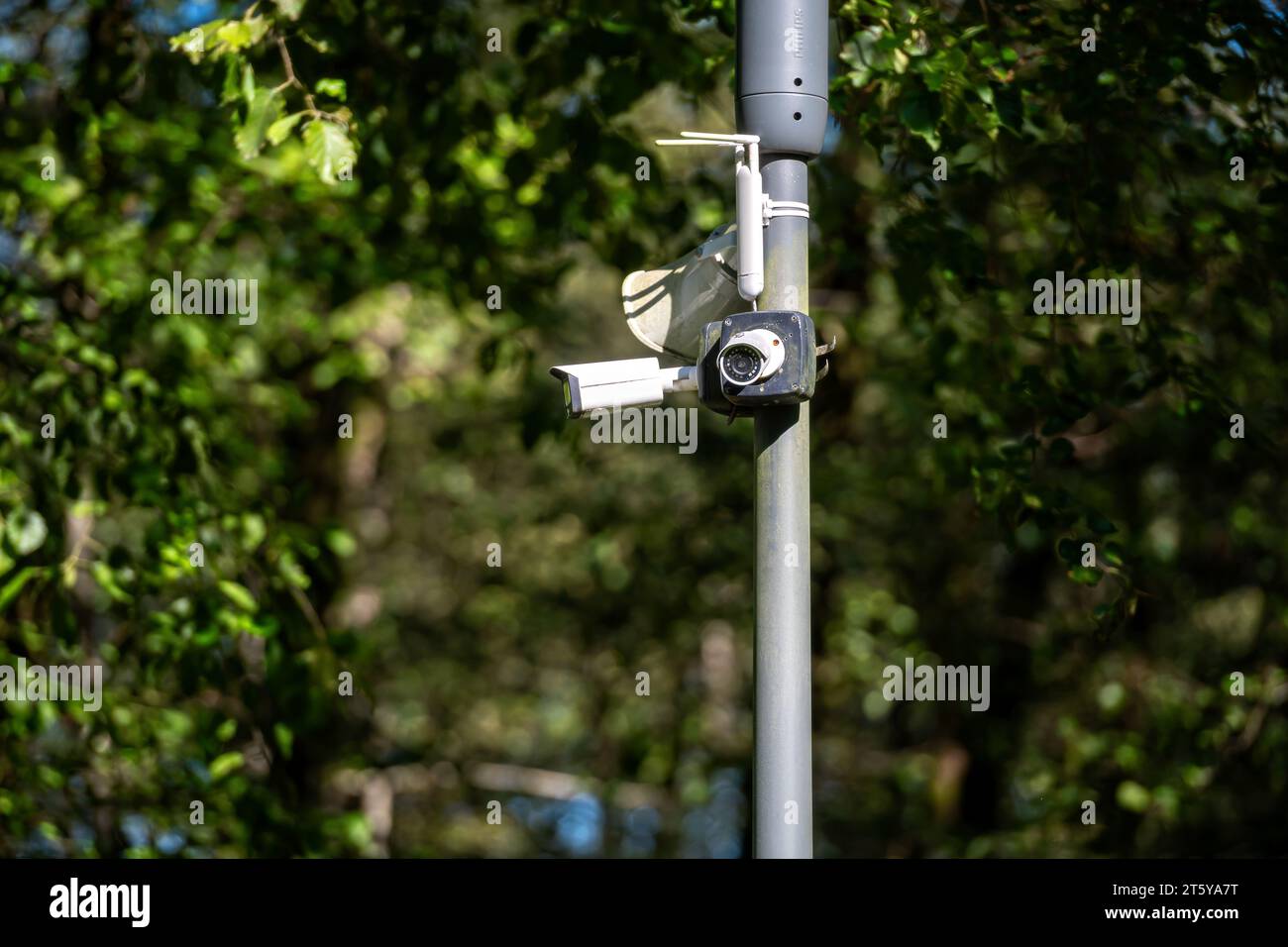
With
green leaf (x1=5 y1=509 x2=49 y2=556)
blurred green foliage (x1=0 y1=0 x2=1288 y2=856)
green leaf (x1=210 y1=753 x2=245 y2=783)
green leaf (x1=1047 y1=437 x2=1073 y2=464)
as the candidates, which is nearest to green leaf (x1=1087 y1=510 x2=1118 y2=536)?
blurred green foliage (x1=0 y1=0 x2=1288 y2=856)

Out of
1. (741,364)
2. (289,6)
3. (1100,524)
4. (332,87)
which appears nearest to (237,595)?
(332,87)

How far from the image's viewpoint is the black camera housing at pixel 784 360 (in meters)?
4.16

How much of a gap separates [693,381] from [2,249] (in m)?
6.12

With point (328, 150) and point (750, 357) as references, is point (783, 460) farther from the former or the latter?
point (328, 150)

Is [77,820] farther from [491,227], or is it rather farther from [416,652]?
[416,652]

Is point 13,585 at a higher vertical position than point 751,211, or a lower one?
lower

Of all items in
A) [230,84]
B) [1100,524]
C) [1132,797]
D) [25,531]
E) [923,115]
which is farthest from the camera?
[1132,797]

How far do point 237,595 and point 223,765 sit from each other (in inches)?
37.5

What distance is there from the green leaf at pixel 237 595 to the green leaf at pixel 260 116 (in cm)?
195

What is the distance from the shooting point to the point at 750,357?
4.20 meters

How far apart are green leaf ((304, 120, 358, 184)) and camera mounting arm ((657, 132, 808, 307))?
194 centimetres

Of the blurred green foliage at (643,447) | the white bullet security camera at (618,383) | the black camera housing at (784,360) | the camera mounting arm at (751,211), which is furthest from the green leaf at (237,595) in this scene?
the camera mounting arm at (751,211)

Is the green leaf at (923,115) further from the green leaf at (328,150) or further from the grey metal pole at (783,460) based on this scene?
the green leaf at (328,150)
